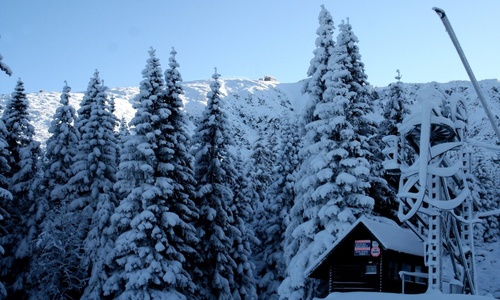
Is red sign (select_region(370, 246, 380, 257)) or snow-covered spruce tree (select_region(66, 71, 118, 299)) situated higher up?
snow-covered spruce tree (select_region(66, 71, 118, 299))

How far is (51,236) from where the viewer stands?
3078 centimetres

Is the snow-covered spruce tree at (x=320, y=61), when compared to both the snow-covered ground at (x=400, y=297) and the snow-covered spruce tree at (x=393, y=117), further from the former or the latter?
the snow-covered ground at (x=400, y=297)

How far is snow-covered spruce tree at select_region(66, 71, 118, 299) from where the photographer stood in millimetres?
32438

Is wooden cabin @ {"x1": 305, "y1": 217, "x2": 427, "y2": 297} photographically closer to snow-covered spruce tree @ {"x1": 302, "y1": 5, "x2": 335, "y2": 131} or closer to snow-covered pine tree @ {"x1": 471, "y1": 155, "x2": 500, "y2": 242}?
snow-covered spruce tree @ {"x1": 302, "y1": 5, "x2": 335, "y2": 131}

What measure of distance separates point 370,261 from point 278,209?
15.5 meters

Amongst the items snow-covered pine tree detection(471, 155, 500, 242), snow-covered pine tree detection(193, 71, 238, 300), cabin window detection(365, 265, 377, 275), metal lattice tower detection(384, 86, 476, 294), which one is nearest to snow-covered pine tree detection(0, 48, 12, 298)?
snow-covered pine tree detection(193, 71, 238, 300)

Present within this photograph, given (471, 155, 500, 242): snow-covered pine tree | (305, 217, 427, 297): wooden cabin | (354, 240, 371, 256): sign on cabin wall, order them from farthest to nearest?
(471, 155, 500, 242): snow-covered pine tree
(354, 240, 371, 256): sign on cabin wall
(305, 217, 427, 297): wooden cabin

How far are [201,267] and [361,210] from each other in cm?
1217

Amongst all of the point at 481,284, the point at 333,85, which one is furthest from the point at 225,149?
the point at 481,284

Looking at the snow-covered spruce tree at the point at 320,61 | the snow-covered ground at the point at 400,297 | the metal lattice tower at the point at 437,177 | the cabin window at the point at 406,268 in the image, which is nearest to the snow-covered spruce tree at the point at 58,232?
the snow-covered spruce tree at the point at 320,61

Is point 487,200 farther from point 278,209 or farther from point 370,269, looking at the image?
point 370,269

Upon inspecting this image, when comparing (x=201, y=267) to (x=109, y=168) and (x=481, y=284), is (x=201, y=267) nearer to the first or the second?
(x=109, y=168)

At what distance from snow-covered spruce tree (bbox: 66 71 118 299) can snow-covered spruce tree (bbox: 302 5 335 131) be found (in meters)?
14.6

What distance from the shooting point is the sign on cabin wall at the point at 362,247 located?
78.9 ft
